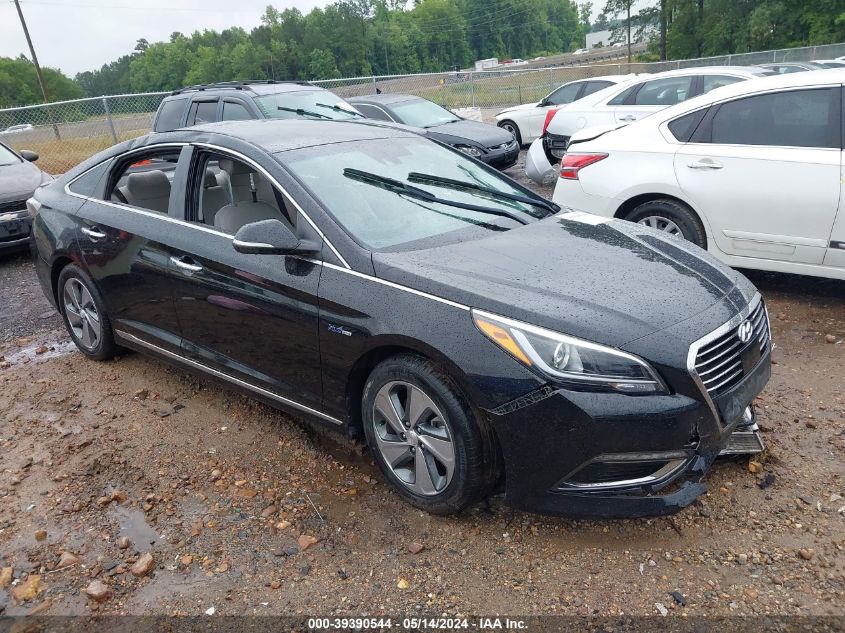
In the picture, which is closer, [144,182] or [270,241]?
[270,241]

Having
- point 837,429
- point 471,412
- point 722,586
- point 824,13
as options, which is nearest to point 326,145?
point 471,412

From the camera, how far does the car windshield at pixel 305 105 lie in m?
9.11

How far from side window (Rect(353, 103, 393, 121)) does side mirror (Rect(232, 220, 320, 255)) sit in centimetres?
879

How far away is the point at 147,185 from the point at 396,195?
190 centimetres

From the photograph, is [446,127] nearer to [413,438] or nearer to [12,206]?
[12,206]

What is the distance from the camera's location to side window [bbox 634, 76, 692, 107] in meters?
9.91

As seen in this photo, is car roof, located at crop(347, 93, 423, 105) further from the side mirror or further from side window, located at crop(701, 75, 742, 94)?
the side mirror

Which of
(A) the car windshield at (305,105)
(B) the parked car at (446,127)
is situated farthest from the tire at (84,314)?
(B) the parked car at (446,127)

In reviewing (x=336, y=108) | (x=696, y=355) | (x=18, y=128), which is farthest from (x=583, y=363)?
(x=18, y=128)

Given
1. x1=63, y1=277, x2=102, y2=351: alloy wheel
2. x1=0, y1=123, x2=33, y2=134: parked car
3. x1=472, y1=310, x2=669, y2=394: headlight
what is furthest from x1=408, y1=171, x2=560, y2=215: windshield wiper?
x1=0, y1=123, x2=33, y2=134: parked car

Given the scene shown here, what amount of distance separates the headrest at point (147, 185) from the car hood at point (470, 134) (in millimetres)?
7244

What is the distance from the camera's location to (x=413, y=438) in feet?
9.80

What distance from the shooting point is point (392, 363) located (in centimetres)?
295

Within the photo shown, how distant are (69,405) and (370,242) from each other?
100 inches
